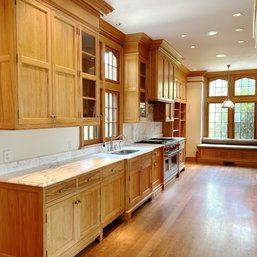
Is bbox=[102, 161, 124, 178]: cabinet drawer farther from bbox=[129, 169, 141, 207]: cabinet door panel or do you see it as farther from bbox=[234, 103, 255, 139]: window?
bbox=[234, 103, 255, 139]: window

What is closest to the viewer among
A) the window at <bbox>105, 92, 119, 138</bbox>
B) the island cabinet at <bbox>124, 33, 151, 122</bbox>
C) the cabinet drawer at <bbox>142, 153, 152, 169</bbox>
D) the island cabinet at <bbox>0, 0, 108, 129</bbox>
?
the island cabinet at <bbox>0, 0, 108, 129</bbox>

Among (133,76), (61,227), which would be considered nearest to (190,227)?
(61,227)

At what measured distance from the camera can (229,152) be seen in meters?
8.16

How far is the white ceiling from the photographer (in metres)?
3.38

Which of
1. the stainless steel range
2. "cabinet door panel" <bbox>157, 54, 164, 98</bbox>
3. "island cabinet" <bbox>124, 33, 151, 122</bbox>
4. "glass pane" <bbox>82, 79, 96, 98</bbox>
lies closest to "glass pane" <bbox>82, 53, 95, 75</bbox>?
"glass pane" <bbox>82, 79, 96, 98</bbox>

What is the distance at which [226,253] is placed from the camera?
9.52 feet

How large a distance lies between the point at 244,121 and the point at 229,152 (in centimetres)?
124

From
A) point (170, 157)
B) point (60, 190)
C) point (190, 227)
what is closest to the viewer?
point (60, 190)

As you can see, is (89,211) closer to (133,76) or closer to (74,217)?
(74,217)

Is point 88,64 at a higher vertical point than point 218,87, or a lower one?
lower

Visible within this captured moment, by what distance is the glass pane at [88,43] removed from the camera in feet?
10.7

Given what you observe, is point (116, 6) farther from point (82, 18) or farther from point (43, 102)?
point (43, 102)

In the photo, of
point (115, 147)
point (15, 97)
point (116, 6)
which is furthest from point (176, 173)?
point (15, 97)

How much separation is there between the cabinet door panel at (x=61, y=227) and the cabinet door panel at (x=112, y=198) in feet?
2.02
